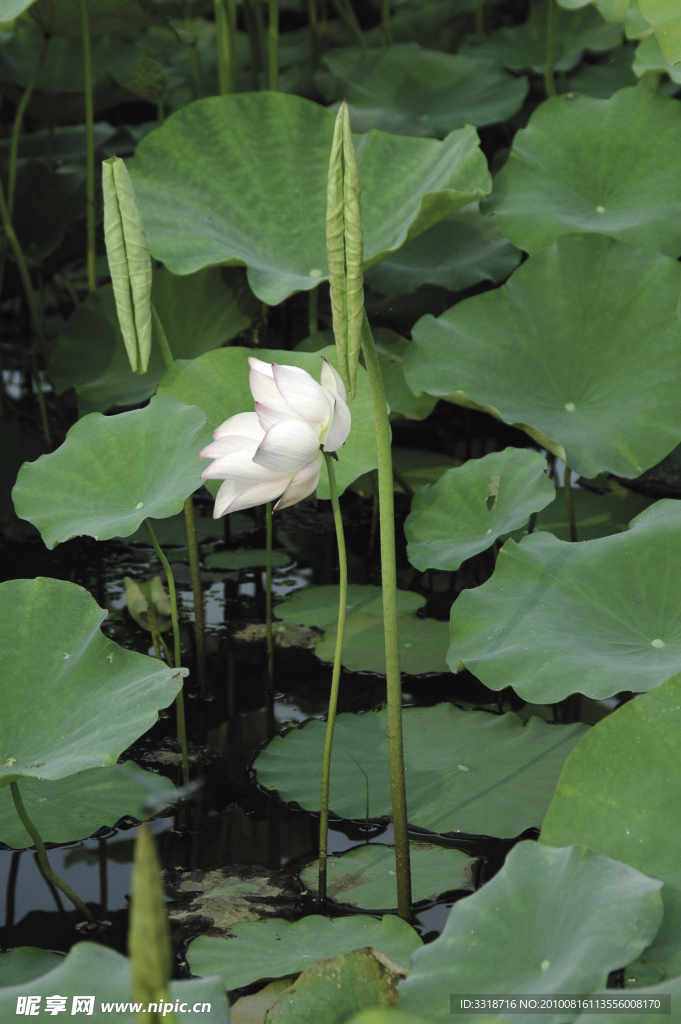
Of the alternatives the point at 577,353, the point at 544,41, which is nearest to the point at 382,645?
the point at 577,353

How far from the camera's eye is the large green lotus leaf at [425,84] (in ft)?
9.13

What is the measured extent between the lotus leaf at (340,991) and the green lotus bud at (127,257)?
2.87 feet

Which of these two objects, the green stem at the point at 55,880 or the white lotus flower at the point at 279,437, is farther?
the green stem at the point at 55,880

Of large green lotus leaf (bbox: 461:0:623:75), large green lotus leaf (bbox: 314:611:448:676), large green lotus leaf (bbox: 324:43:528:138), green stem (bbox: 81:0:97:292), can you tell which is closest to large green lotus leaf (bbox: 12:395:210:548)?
large green lotus leaf (bbox: 314:611:448:676)

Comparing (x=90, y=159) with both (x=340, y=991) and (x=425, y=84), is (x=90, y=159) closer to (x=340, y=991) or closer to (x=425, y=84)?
(x=425, y=84)

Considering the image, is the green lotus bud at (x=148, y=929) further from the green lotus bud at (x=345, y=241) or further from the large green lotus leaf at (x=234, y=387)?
the large green lotus leaf at (x=234, y=387)

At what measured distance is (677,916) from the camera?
0.89m

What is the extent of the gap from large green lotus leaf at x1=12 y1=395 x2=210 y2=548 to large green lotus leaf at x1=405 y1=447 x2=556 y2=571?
0.48 meters

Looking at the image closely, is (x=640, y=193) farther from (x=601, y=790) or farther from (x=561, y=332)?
(x=601, y=790)

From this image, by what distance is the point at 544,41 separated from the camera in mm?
3104

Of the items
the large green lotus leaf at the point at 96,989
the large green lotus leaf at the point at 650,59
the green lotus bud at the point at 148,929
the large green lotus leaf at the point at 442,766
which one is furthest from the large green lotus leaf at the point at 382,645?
the large green lotus leaf at the point at 650,59

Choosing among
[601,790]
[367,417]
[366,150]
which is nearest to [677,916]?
[601,790]

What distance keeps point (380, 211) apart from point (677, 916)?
1593mm

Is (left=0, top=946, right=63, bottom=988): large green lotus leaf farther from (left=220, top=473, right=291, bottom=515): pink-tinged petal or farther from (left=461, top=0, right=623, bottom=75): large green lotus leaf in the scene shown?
(left=461, top=0, right=623, bottom=75): large green lotus leaf
